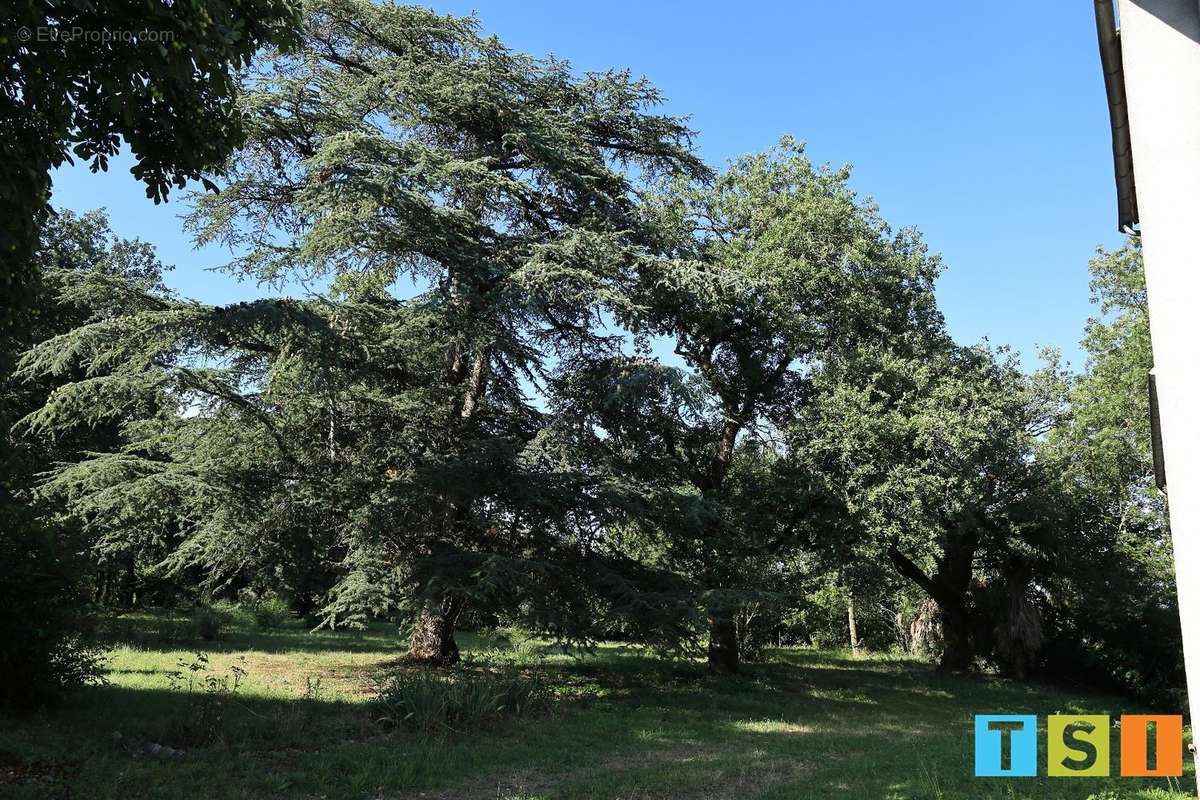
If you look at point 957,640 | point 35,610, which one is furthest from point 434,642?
point 957,640

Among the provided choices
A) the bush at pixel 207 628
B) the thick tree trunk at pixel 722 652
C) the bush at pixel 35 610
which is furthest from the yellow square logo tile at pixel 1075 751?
the bush at pixel 207 628

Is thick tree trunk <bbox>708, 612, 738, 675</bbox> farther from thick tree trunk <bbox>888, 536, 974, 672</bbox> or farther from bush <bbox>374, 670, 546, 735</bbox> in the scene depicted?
bush <bbox>374, 670, 546, 735</bbox>

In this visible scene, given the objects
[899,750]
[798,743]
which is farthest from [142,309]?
[899,750]

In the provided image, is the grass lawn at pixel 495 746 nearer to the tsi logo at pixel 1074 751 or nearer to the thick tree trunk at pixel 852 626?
the tsi logo at pixel 1074 751

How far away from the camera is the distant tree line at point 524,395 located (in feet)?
42.8

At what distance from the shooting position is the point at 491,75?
15953mm

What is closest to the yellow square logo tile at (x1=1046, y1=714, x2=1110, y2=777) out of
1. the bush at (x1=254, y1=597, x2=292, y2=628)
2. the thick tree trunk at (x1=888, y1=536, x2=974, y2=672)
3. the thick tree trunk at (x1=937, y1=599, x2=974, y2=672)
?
the thick tree trunk at (x1=888, y1=536, x2=974, y2=672)

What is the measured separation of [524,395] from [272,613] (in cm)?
1773

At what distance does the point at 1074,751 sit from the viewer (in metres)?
9.88

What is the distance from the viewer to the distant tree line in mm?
13047

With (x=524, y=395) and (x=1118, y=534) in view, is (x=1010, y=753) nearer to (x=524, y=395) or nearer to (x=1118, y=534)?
(x=524, y=395)

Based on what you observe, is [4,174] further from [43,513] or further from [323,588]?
[323,588]

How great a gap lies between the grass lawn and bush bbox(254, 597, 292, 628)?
1094cm

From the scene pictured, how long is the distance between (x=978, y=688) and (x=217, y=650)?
718 inches
